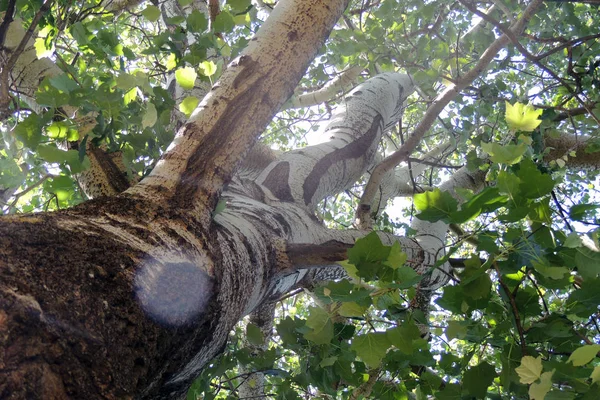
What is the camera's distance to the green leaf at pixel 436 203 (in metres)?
1.01

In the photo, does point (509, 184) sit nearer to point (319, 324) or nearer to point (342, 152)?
point (319, 324)

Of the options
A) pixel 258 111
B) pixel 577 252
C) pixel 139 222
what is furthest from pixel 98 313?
pixel 577 252

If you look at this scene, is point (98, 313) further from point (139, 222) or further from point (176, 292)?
point (139, 222)

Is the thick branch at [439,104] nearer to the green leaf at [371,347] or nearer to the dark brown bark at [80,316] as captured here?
the green leaf at [371,347]

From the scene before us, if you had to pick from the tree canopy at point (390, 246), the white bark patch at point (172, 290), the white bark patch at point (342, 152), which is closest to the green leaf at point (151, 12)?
the tree canopy at point (390, 246)

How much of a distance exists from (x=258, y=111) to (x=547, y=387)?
897mm

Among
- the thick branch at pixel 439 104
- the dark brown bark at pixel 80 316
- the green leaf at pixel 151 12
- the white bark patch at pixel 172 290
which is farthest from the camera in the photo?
the thick branch at pixel 439 104

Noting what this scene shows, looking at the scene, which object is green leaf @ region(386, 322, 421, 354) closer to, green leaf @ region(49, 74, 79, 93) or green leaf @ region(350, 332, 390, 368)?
green leaf @ region(350, 332, 390, 368)

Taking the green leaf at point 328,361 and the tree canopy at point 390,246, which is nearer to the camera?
the tree canopy at point 390,246

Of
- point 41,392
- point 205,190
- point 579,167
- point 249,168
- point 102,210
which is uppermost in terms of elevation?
point 579,167

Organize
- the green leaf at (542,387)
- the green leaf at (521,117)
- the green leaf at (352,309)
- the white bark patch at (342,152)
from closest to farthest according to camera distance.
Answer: the green leaf at (542,387)
the green leaf at (352,309)
the green leaf at (521,117)
the white bark patch at (342,152)

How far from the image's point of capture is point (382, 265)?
1034 millimetres

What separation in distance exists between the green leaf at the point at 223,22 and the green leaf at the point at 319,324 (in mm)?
1000

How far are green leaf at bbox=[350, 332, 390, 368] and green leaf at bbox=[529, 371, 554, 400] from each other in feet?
0.99
